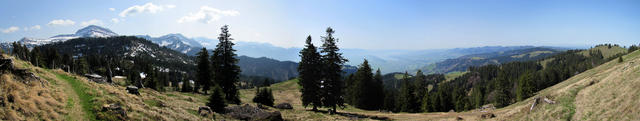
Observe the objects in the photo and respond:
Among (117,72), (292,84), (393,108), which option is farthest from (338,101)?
(117,72)

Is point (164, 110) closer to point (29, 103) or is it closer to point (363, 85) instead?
point (29, 103)

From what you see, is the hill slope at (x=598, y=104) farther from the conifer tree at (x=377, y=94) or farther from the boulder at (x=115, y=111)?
the conifer tree at (x=377, y=94)

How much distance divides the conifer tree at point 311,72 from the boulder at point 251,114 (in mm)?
11579

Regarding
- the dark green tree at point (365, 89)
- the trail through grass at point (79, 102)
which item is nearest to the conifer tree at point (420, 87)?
the dark green tree at point (365, 89)

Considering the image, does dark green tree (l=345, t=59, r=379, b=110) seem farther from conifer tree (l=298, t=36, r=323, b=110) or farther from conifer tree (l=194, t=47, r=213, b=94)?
conifer tree (l=194, t=47, r=213, b=94)

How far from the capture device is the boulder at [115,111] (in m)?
15.4

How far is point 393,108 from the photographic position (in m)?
75.8

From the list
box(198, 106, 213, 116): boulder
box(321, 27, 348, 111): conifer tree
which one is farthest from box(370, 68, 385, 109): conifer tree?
box(198, 106, 213, 116): boulder

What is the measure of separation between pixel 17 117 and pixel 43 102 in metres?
2.15

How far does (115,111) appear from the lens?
1566 cm

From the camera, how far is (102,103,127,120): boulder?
15391mm

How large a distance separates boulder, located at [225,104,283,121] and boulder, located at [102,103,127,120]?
9113mm

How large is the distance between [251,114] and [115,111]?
10.5m

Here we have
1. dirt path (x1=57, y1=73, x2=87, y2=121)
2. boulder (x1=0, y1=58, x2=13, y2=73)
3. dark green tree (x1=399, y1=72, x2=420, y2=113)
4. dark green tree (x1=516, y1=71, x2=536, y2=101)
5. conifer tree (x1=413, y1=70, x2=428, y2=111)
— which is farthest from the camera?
dark green tree (x1=516, y1=71, x2=536, y2=101)
